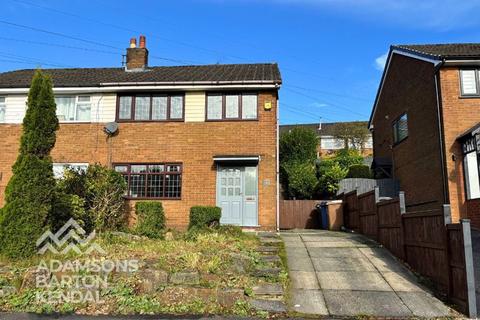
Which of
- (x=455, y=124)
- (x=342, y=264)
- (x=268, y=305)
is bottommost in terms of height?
(x=268, y=305)

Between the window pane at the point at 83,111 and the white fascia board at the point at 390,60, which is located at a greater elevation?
the white fascia board at the point at 390,60

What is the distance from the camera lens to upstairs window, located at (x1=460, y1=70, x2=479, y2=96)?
1499 centimetres

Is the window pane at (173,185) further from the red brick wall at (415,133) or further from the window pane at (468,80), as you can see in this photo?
the window pane at (468,80)

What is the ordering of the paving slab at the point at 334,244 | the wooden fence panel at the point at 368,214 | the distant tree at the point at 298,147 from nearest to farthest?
1. the paving slab at the point at 334,244
2. the wooden fence panel at the point at 368,214
3. the distant tree at the point at 298,147

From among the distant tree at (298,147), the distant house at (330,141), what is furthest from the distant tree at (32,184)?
the distant house at (330,141)

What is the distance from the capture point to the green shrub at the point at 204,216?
12961mm

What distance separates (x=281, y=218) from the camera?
20.5 metres

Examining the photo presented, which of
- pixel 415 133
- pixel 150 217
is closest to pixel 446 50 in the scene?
pixel 415 133

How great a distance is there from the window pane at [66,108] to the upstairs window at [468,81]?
47.3ft

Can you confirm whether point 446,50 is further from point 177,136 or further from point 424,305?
point 424,305

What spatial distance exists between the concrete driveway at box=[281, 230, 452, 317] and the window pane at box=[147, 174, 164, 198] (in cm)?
591

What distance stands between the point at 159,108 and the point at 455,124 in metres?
10.6

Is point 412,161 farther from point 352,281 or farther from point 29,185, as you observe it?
point 29,185

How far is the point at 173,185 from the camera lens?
15352 mm
